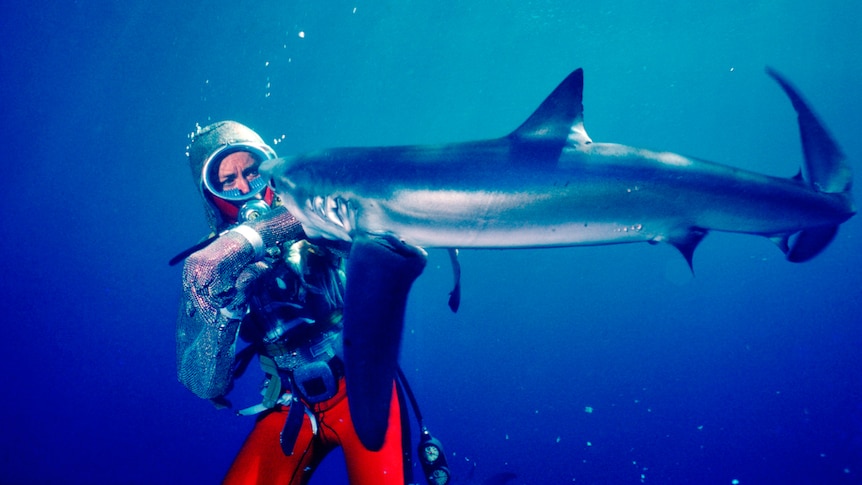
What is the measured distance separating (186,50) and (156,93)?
9.33ft

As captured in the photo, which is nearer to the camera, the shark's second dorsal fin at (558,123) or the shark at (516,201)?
the shark at (516,201)

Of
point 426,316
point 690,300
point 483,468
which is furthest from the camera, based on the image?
point 690,300

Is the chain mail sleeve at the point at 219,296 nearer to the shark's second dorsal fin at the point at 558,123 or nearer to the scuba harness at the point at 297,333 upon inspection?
the scuba harness at the point at 297,333

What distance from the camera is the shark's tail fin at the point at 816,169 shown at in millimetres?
2551

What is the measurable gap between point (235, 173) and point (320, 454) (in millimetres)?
2636

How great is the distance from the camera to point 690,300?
28828 mm

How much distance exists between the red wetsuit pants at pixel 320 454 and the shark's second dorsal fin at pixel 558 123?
7.29 feet

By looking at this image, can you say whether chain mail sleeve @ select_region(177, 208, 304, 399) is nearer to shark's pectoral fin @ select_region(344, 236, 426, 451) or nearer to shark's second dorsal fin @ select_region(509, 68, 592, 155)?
shark's pectoral fin @ select_region(344, 236, 426, 451)

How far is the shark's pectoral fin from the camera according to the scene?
5.45 ft

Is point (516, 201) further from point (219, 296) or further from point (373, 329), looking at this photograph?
point (219, 296)

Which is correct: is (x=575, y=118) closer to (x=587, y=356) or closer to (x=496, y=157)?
Result: (x=496, y=157)

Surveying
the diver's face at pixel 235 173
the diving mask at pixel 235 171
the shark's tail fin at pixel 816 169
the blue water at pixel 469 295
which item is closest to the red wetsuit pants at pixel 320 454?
the diving mask at pixel 235 171

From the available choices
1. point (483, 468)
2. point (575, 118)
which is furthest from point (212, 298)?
point (483, 468)

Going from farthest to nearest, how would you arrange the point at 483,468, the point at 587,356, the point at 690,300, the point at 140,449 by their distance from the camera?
the point at 690,300 < the point at 587,356 < the point at 140,449 < the point at 483,468
